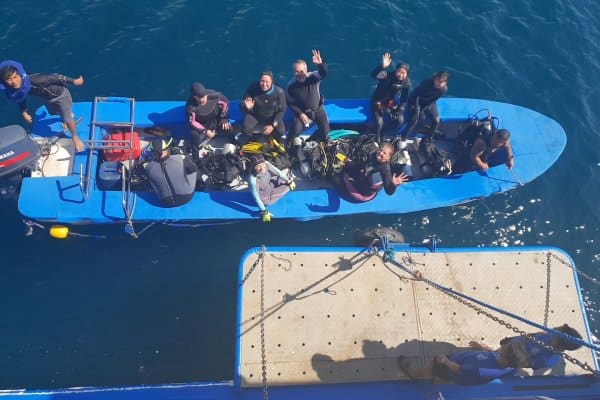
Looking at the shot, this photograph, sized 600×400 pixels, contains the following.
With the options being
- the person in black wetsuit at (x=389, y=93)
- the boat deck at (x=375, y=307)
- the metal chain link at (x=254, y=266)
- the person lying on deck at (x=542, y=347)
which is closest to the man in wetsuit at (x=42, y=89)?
the metal chain link at (x=254, y=266)

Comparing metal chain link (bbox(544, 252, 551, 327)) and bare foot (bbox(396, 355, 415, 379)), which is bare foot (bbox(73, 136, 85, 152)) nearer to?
bare foot (bbox(396, 355, 415, 379))

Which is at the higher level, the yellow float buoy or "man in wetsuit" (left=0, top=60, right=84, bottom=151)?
"man in wetsuit" (left=0, top=60, right=84, bottom=151)

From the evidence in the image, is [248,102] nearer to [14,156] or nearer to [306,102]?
[306,102]

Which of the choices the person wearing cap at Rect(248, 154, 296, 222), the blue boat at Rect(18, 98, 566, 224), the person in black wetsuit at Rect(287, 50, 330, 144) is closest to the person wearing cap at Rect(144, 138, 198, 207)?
the blue boat at Rect(18, 98, 566, 224)

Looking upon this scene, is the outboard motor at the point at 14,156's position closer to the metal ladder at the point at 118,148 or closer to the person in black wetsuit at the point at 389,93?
the metal ladder at the point at 118,148

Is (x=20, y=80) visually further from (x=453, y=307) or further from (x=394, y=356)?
(x=453, y=307)

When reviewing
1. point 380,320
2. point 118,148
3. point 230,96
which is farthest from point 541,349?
point 230,96

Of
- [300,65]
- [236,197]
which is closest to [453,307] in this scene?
[236,197]
